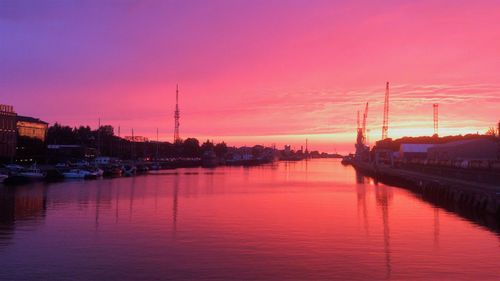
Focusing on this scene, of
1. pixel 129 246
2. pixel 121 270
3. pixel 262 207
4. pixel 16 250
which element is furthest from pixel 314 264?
pixel 262 207

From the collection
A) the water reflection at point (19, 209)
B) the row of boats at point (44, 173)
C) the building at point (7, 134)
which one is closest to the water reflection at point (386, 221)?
the water reflection at point (19, 209)

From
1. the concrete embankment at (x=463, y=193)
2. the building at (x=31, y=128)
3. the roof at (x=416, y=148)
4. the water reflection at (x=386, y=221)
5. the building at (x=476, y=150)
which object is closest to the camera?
the water reflection at (x=386, y=221)

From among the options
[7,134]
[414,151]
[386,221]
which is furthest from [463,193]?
[7,134]

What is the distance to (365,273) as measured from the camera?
22188mm

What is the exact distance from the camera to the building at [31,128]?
137950 millimetres

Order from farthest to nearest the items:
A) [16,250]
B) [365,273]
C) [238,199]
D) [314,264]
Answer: [238,199] < [16,250] < [314,264] < [365,273]

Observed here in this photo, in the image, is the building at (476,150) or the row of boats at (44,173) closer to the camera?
the row of boats at (44,173)

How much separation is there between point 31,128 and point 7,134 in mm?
27821

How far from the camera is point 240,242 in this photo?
2916cm

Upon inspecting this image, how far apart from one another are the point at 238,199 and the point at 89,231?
25.0 meters

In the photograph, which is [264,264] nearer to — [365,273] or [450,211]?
[365,273]

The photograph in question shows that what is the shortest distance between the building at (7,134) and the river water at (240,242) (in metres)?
70.3

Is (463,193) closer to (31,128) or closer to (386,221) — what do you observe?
(386,221)

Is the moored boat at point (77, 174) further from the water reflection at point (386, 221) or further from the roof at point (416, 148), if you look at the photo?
the roof at point (416, 148)
